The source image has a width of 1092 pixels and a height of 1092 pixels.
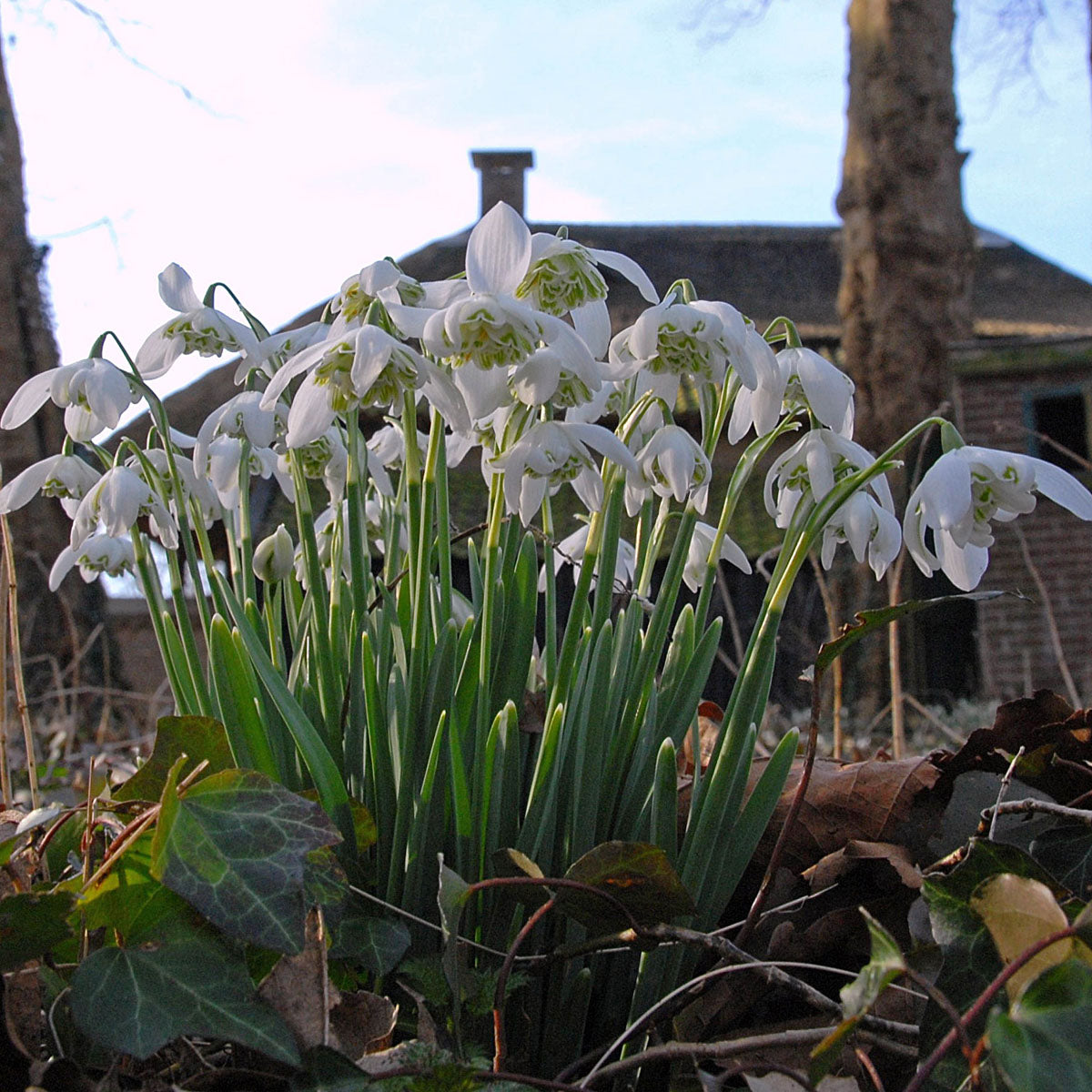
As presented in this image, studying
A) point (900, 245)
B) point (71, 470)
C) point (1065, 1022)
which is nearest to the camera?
point (1065, 1022)

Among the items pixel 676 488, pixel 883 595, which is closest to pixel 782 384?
pixel 676 488

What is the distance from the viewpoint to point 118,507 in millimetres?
1067

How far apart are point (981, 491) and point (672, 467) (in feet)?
0.84

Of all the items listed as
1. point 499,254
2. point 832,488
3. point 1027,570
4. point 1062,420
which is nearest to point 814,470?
point 832,488

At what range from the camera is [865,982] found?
61cm

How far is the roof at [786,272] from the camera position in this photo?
12.0 meters

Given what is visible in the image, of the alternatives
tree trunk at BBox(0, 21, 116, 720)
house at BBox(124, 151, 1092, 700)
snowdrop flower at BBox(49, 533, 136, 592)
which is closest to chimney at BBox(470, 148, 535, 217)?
house at BBox(124, 151, 1092, 700)

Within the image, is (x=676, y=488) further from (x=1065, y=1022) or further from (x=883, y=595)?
(x=883, y=595)

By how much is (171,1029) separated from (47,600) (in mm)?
5361

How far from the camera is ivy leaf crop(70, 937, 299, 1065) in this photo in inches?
26.9

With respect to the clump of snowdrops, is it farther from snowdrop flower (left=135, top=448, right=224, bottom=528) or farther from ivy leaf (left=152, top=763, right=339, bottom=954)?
ivy leaf (left=152, top=763, right=339, bottom=954)

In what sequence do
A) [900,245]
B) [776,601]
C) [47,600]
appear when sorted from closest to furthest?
[776,601] → [47,600] → [900,245]

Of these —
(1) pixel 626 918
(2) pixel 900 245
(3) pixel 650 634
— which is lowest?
(1) pixel 626 918

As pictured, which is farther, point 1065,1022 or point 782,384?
point 782,384
